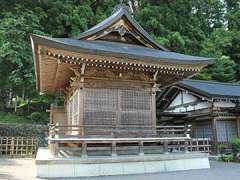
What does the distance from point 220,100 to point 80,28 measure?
50.6ft

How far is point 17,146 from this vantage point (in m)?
19.3

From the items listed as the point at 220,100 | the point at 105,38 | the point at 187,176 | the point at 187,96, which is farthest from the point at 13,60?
the point at 187,176

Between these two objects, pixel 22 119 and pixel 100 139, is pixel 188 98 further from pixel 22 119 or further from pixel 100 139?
pixel 22 119

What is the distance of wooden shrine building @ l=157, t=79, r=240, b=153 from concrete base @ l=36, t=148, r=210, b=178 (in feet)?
25.5

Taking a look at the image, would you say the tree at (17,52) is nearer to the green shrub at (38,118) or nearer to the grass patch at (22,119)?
the green shrub at (38,118)

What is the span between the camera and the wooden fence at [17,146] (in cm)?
1912

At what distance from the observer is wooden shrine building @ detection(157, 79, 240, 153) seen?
1989 cm

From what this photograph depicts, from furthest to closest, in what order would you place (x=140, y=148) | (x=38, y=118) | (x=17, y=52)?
(x=38, y=118)
(x=17, y=52)
(x=140, y=148)

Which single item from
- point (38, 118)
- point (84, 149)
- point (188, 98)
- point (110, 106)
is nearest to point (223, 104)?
point (188, 98)

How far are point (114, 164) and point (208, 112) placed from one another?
441 inches

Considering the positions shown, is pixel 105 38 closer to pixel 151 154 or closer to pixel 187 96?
pixel 151 154

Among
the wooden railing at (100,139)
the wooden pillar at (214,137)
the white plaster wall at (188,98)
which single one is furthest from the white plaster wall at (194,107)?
the wooden railing at (100,139)

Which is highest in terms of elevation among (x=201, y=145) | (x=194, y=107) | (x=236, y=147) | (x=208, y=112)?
(x=194, y=107)

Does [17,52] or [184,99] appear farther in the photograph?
[17,52]
